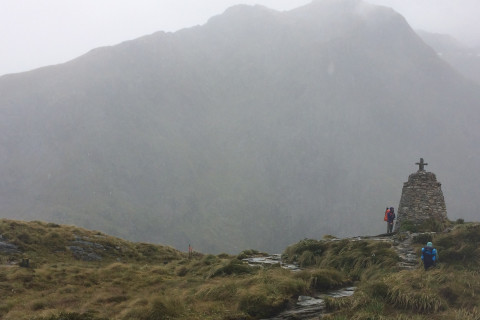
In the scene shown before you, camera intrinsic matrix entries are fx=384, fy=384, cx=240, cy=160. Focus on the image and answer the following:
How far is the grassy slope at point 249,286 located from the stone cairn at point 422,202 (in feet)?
22.9

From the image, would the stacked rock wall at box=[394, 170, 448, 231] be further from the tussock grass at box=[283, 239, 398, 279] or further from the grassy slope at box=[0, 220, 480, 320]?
the tussock grass at box=[283, 239, 398, 279]

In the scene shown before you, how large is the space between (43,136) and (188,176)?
→ 6681cm

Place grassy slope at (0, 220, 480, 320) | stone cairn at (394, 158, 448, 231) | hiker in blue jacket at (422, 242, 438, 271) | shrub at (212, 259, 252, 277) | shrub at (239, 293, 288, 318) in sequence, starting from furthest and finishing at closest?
stone cairn at (394, 158, 448, 231) < shrub at (212, 259, 252, 277) < hiker in blue jacket at (422, 242, 438, 271) < shrub at (239, 293, 288, 318) < grassy slope at (0, 220, 480, 320)

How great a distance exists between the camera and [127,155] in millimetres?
182500

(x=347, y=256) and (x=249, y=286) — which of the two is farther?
(x=347, y=256)

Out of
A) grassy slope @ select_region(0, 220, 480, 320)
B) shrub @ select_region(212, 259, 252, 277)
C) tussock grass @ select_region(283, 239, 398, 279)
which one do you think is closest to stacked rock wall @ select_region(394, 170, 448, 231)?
grassy slope @ select_region(0, 220, 480, 320)

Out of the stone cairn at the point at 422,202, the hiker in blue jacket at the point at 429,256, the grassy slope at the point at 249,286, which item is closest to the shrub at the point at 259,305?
the grassy slope at the point at 249,286

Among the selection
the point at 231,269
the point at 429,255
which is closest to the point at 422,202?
the point at 429,255

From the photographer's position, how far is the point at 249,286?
53.1 ft

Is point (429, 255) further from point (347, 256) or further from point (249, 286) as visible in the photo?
point (249, 286)

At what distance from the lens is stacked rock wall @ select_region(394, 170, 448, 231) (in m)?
29.7

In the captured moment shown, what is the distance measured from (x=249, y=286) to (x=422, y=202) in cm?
1979

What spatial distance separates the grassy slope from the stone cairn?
698 centimetres

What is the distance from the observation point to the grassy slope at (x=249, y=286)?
13.1 metres
